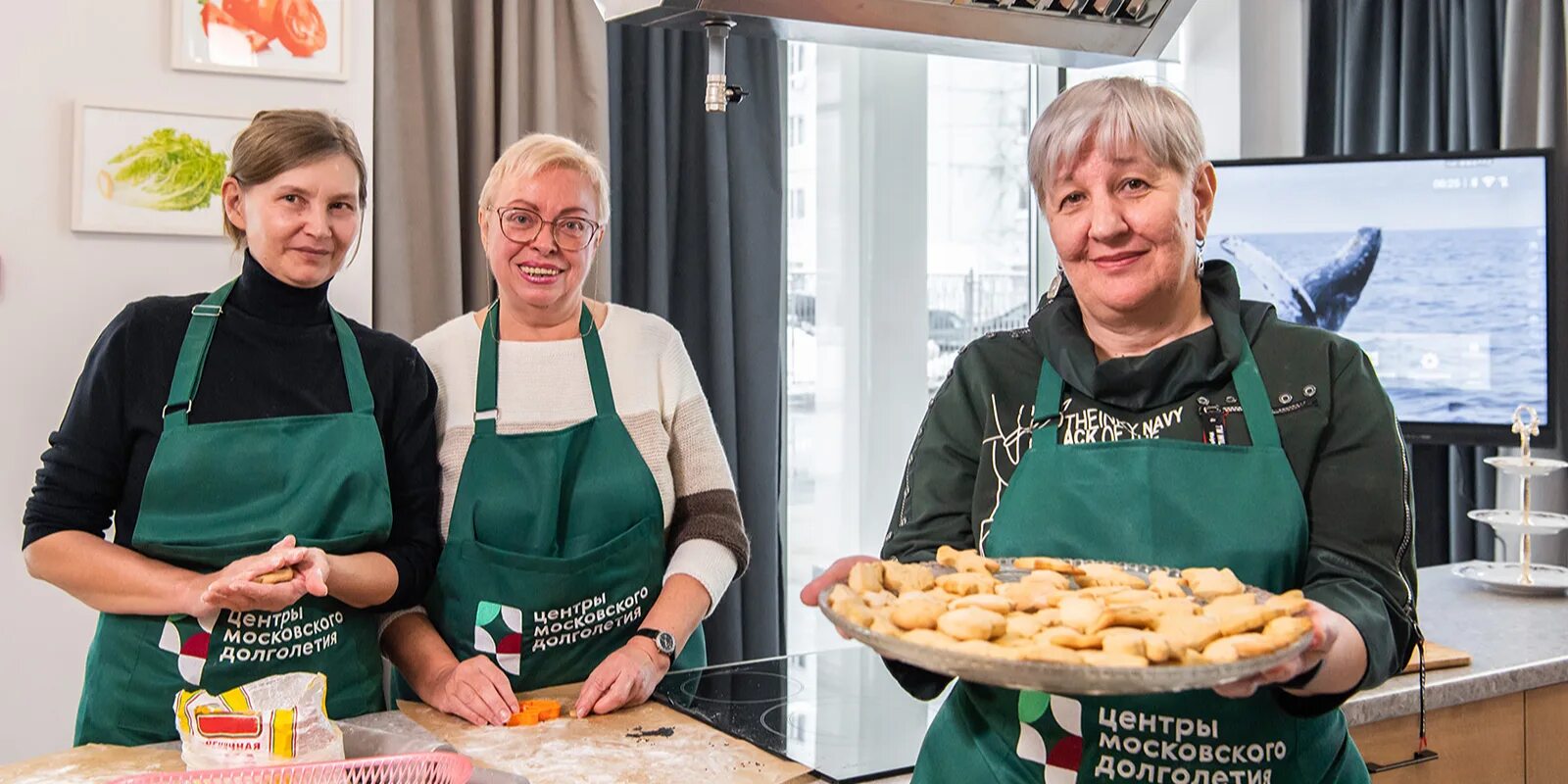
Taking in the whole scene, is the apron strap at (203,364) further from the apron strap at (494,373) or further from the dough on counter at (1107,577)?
the dough on counter at (1107,577)

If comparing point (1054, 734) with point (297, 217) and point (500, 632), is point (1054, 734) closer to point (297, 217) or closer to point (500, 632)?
point (500, 632)

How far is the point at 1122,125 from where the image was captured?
1.32 meters

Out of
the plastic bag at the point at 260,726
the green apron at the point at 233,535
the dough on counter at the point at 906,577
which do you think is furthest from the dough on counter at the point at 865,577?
the green apron at the point at 233,535

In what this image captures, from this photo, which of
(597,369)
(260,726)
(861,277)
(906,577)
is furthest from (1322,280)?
(260,726)

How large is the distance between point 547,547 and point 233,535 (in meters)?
0.40

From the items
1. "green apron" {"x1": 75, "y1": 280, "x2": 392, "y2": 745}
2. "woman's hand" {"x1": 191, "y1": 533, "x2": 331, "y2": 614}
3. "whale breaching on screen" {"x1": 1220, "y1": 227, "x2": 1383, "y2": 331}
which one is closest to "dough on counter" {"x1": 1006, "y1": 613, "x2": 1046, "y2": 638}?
"woman's hand" {"x1": 191, "y1": 533, "x2": 331, "y2": 614}

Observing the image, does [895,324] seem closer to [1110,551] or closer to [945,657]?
[1110,551]

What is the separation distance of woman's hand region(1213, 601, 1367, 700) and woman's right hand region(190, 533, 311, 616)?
1.02 m

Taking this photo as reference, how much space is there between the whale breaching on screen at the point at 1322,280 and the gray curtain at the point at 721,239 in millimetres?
1107

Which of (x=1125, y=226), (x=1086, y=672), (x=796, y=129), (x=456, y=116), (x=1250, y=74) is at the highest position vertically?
(x=1250, y=74)

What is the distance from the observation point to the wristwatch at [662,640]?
5.97 ft

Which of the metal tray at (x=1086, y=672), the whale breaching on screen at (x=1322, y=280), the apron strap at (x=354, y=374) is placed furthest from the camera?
the whale breaching on screen at (x=1322, y=280)

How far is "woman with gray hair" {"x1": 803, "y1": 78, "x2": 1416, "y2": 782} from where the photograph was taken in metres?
1.27

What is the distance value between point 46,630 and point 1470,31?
10.8ft
